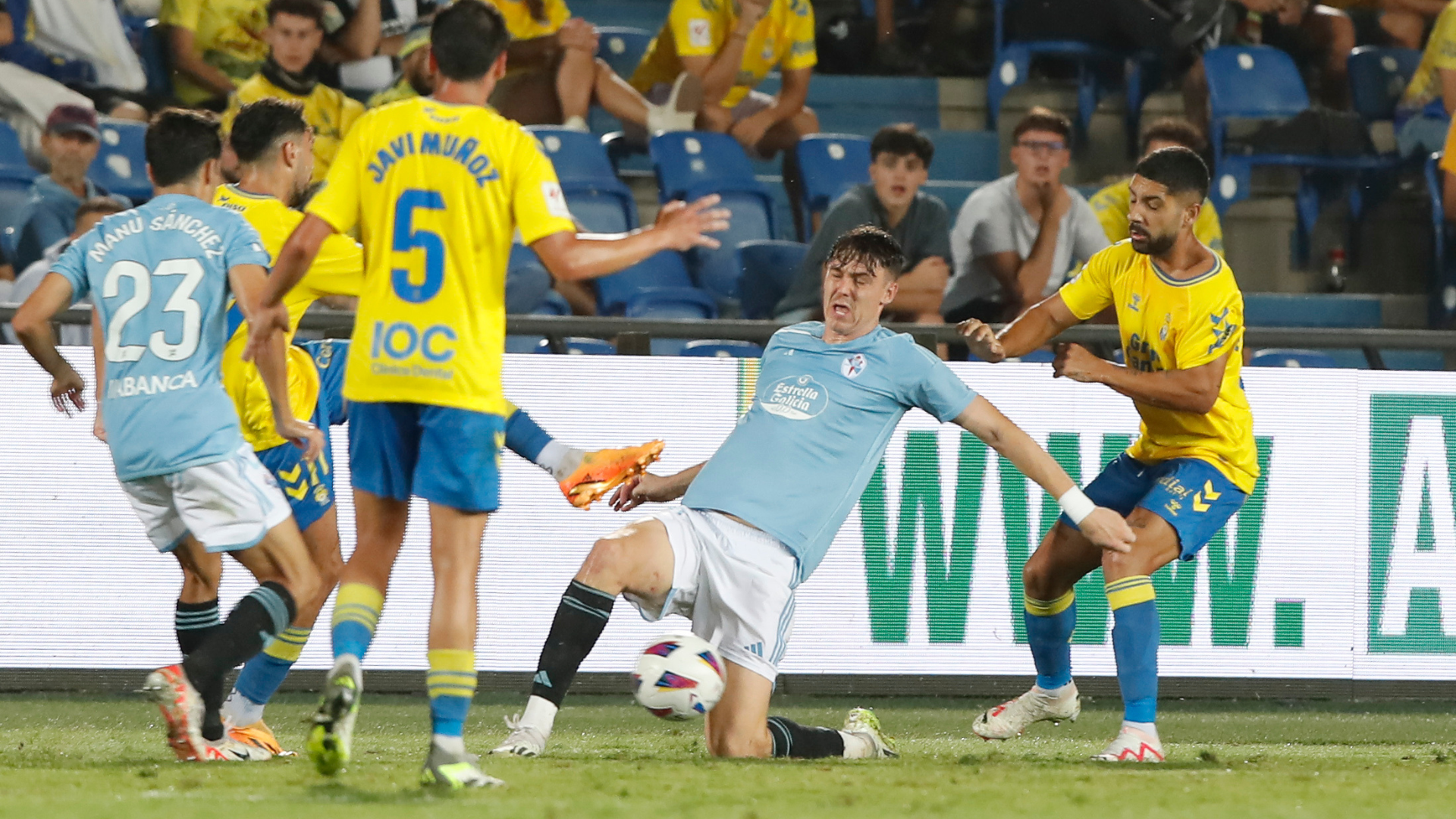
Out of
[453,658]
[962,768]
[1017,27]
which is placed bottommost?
[962,768]

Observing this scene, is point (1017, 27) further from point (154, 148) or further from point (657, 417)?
point (154, 148)

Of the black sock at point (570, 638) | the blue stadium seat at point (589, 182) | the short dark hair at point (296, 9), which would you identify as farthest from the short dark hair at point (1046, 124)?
the black sock at point (570, 638)

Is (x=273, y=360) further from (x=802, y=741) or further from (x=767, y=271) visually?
(x=767, y=271)

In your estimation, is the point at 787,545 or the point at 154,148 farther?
the point at 787,545

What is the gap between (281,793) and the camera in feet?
12.3

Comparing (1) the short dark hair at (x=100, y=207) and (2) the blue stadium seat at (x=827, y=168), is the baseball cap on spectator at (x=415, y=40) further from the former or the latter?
(2) the blue stadium seat at (x=827, y=168)

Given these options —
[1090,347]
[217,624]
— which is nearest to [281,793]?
[217,624]

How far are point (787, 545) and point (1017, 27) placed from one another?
6.90 metres

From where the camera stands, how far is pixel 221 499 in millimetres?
4469

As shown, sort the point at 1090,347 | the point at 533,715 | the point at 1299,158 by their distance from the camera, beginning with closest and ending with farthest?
the point at 533,715
the point at 1090,347
the point at 1299,158

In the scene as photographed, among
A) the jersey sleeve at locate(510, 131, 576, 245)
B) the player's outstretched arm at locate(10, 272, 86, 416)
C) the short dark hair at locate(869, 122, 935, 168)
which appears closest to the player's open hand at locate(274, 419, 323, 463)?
the player's outstretched arm at locate(10, 272, 86, 416)

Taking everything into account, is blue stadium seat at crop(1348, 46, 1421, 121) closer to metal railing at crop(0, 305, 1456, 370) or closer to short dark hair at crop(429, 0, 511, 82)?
metal railing at crop(0, 305, 1456, 370)

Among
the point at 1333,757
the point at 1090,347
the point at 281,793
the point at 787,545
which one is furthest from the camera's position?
the point at 1090,347

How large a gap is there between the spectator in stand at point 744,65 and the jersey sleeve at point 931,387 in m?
5.06
